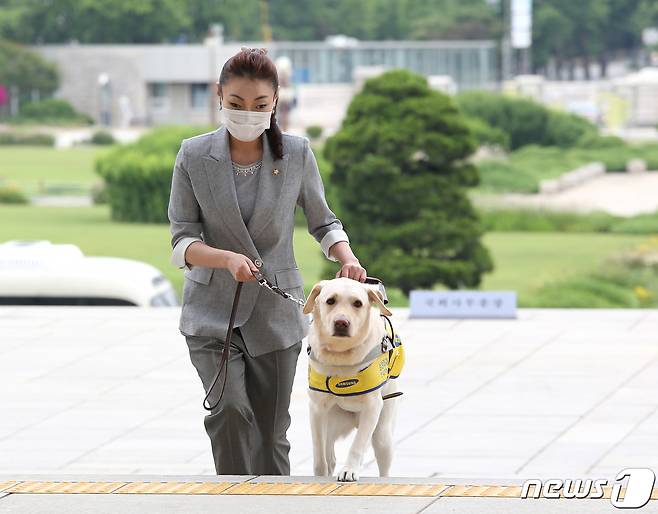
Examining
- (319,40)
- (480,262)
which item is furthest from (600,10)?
(480,262)

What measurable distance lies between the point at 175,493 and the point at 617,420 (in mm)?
4294

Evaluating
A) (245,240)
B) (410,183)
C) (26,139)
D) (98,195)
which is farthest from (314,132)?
(245,240)

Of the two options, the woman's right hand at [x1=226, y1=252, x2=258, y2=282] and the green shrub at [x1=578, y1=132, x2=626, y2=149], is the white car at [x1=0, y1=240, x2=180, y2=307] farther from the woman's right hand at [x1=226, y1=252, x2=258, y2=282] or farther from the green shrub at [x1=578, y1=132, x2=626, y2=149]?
the green shrub at [x1=578, y1=132, x2=626, y2=149]

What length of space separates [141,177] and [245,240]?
2576cm

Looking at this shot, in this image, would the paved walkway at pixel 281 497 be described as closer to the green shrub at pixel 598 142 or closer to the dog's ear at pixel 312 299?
the dog's ear at pixel 312 299

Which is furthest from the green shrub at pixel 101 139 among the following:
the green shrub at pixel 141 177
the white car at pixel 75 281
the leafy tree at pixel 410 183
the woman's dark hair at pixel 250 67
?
the woman's dark hair at pixel 250 67

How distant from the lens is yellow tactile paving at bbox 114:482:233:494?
5777 millimetres

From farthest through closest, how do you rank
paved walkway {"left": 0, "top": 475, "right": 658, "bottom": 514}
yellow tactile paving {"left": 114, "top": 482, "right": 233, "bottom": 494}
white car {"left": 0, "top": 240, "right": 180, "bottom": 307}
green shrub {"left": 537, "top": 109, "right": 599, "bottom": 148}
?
green shrub {"left": 537, "top": 109, "right": 599, "bottom": 148} < white car {"left": 0, "top": 240, "right": 180, "bottom": 307} < yellow tactile paving {"left": 114, "top": 482, "right": 233, "bottom": 494} < paved walkway {"left": 0, "top": 475, "right": 658, "bottom": 514}

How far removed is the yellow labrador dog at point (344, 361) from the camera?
18.0 feet

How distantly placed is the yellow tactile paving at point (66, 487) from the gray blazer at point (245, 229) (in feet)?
2.36

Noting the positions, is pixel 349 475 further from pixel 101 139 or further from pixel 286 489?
pixel 101 139

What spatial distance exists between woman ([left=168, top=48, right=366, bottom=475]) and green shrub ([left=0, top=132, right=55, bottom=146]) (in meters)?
58.6

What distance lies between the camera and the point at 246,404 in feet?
19.3

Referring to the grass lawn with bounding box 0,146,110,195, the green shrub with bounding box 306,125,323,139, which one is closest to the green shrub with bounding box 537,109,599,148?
the green shrub with bounding box 306,125,323,139
